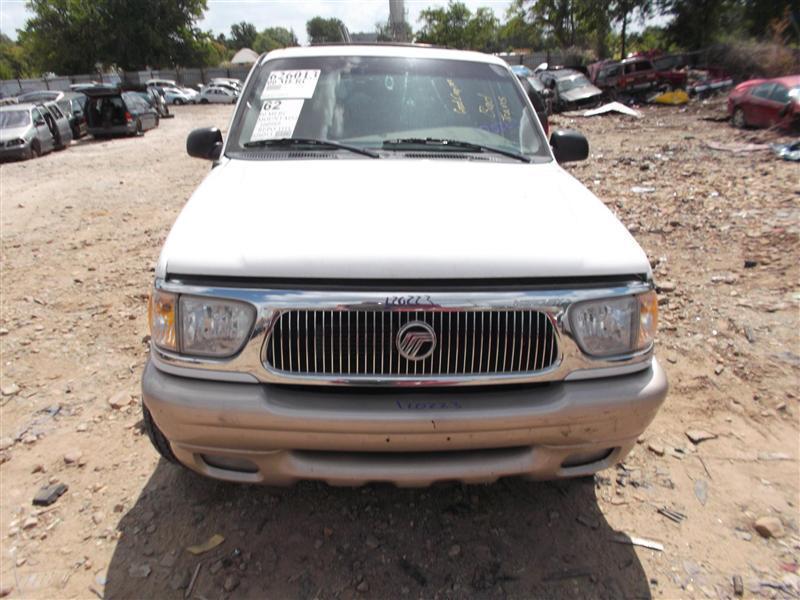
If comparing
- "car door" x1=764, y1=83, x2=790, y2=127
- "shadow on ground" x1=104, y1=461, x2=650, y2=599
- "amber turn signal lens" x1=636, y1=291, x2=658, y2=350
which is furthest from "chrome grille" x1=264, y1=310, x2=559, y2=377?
"car door" x1=764, y1=83, x2=790, y2=127

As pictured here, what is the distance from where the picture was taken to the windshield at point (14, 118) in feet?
51.4

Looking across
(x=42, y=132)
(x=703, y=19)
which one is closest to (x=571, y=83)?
(x=703, y=19)

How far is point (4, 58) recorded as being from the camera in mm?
64562

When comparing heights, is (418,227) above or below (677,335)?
above

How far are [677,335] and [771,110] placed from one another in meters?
12.8

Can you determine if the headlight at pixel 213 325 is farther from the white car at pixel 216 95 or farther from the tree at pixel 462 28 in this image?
the tree at pixel 462 28

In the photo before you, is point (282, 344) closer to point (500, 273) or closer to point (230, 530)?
point (500, 273)

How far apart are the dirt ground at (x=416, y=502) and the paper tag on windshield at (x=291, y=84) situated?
1.97 metres

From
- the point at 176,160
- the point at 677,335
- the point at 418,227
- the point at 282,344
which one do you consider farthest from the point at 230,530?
the point at 176,160

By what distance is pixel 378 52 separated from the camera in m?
3.50

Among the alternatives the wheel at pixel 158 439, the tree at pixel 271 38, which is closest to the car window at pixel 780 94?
the wheel at pixel 158 439

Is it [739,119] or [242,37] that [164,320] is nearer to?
[739,119]

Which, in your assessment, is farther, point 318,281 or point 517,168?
point 517,168

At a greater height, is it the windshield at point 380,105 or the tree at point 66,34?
the tree at point 66,34
